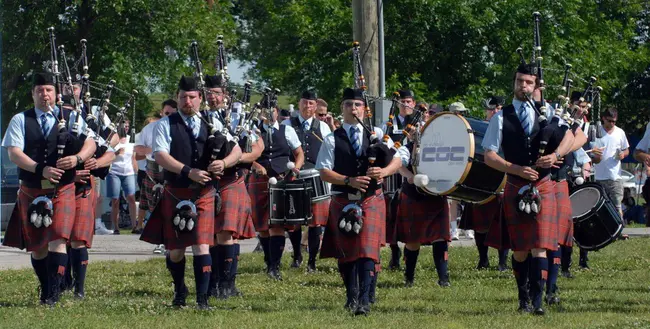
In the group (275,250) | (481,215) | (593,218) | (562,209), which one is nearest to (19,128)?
(275,250)

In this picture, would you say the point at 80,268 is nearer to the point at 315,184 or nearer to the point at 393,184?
the point at 315,184

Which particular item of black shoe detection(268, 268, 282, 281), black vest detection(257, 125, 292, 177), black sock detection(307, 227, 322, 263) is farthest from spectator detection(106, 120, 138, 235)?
black shoe detection(268, 268, 282, 281)

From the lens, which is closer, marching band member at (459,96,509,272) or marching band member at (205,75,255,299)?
marching band member at (205,75,255,299)

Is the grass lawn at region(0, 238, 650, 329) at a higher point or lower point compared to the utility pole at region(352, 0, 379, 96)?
lower

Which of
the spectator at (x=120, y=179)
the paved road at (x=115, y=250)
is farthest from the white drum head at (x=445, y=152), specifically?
the spectator at (x=120, y=179)

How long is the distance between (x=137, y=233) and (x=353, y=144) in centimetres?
880

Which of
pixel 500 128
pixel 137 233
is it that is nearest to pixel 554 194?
pixel 500 128

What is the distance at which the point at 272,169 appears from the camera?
1134 centimetres

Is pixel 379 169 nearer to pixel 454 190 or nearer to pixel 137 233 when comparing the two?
pixel 454 190

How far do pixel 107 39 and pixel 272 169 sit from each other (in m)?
12.3

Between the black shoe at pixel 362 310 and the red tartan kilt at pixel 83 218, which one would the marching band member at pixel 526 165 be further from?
the red tartan kilt at pixel 83 218

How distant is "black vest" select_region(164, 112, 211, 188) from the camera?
27.7 feet

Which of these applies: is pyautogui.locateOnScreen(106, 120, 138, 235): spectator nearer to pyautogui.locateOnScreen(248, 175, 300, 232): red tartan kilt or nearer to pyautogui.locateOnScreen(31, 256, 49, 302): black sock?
pyautogui.locateOnScreen(248, 175, 300, 232): red tartan kilt

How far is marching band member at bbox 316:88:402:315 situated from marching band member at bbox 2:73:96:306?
1792 millimetres
